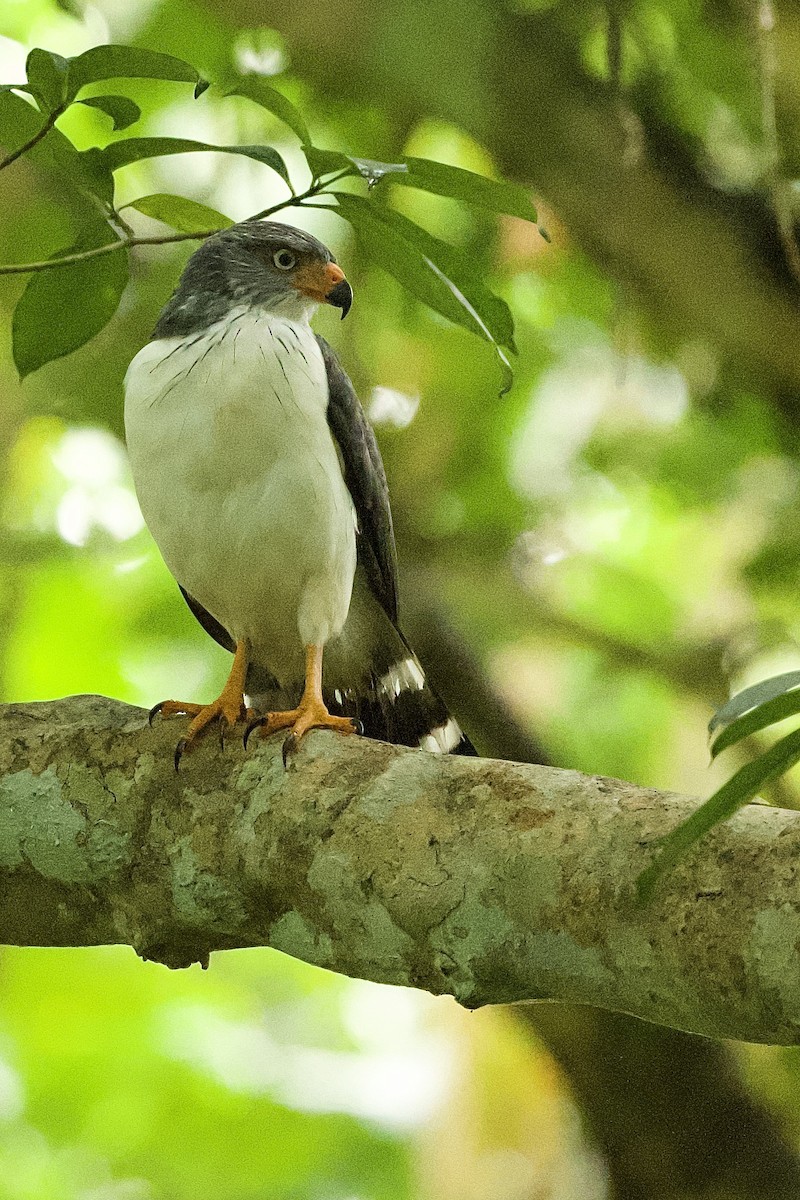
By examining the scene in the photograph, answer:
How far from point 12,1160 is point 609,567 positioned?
4.06 m

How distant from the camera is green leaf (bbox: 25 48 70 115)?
222 centimetres

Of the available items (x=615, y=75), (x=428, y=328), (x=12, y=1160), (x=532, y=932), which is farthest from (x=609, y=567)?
(x=532, y=932)

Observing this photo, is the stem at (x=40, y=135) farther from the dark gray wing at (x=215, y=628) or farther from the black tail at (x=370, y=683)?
the dark gray wing at (x=215, y=628)

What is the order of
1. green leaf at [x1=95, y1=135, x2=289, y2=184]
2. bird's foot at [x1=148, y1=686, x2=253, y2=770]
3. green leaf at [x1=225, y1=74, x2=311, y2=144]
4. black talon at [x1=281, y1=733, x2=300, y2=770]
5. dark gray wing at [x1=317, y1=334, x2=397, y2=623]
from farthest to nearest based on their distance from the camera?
dark gray wing at [x1=317, y1=334, x2=397, y2=623] → bird's foot at [x1=148, y1=686, x2=253, y2=770] → black talon at [x1=281, y1=733, x2=300, y2=770] → green leaf at [x1=95, y1=135, x2=289, y2=184] → green leaf at [x1=225, y1=74, x2=311, y2=144]

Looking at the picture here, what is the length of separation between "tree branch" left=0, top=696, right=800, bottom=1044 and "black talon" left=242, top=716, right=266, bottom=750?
109mm

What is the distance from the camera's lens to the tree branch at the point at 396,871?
84.0 inches

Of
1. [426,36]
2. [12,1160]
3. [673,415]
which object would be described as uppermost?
[426,36]

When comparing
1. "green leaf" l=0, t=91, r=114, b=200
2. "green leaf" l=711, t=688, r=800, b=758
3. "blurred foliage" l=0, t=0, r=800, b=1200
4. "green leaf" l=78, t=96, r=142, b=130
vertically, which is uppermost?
"green leaf" l=711, t=688, r=800, b=758

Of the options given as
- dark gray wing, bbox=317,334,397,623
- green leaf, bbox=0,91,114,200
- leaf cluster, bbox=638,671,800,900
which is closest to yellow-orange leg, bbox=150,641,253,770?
dark gray wing, bbox=317,334,397,623

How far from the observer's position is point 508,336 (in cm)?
268

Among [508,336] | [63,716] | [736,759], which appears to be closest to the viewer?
[508,336]

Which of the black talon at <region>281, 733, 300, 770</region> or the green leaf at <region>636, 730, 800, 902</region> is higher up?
the green leaf at <region>636, 730, 800, 902</region>

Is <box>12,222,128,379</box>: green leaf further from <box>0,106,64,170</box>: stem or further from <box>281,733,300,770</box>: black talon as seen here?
<box>281,733,300,770</box>: black talon

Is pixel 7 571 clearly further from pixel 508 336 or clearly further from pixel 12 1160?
Result: pixel 508 336
